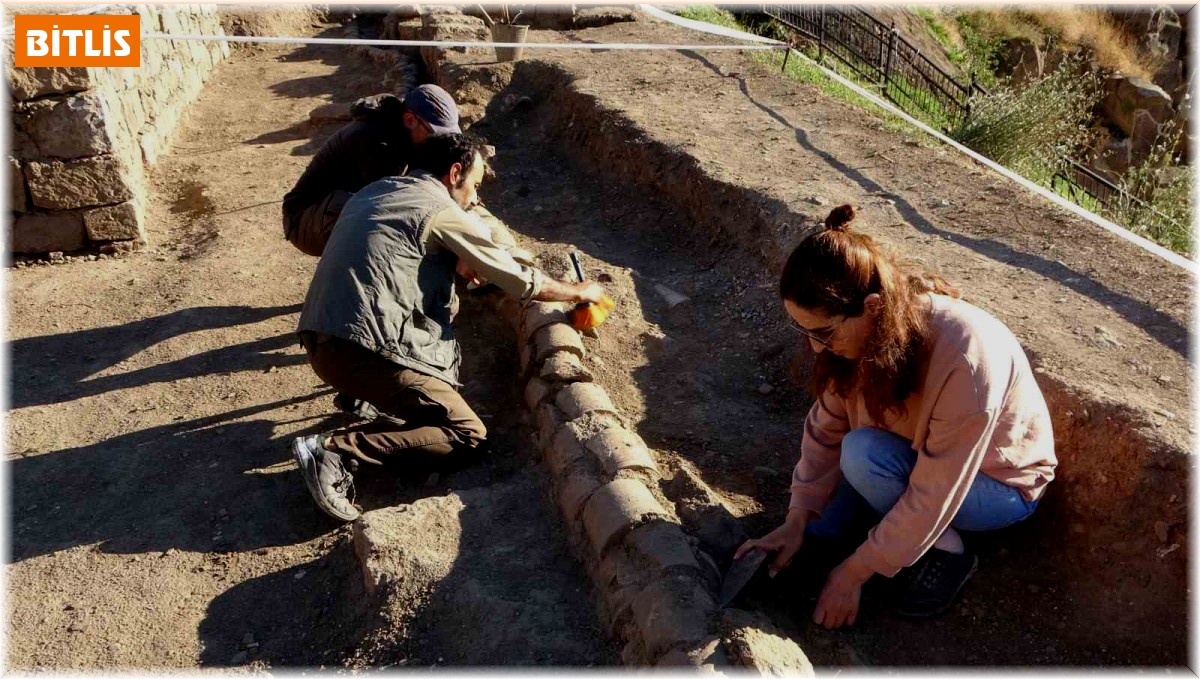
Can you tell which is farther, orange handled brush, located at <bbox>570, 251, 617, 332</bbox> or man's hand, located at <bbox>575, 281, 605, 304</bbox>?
orange handled brush, located at <bbox>570, 251, 617, 332</bbox>

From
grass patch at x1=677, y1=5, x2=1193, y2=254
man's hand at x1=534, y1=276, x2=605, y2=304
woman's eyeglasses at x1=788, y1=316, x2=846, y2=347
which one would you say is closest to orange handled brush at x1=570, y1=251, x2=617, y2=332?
man's hand at x1=534, y1=276, x2=605, y2=304

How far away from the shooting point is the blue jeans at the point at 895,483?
258 cm

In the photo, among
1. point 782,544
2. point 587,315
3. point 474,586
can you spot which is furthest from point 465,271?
point 782,544

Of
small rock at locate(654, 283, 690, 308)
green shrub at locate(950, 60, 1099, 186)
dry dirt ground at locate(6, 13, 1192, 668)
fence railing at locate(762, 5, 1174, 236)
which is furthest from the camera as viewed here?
fence railing at locate(762, 5, 1174, 236)

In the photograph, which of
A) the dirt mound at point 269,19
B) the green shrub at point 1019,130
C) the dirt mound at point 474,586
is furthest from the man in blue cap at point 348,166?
the dirt mound at point 269,19

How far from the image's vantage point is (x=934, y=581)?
270 cm

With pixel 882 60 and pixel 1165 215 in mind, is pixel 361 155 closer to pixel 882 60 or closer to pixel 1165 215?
pixel 1165 215

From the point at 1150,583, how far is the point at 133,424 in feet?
12.1

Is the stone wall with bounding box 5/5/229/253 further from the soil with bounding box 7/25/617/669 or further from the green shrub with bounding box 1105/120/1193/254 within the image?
the green shrub with bounding box 1105/120/1193/254

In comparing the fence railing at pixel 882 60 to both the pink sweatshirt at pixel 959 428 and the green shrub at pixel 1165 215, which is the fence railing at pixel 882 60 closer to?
the green shrub at pixel 1165 215

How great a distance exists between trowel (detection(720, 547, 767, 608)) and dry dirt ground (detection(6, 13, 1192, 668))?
0.16 m

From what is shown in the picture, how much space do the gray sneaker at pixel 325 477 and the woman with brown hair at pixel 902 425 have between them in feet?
4.73

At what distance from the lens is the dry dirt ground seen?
110 inches

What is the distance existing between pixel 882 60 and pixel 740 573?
1035cm
